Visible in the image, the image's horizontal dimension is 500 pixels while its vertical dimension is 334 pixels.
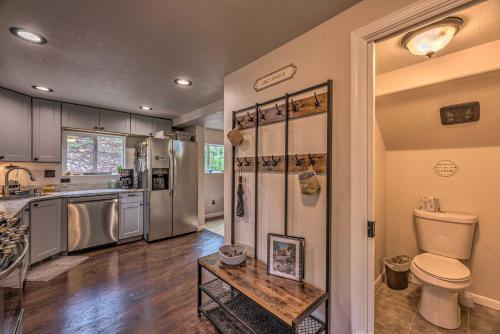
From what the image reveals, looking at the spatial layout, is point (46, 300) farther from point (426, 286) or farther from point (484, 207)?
point (484, 207)

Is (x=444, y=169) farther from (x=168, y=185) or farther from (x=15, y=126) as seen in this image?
(x=15, y=126)

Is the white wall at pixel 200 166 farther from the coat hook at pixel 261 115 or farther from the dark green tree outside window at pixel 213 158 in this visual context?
the coat hook at pixel 261 115

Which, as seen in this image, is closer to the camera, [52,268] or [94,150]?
[52,268]

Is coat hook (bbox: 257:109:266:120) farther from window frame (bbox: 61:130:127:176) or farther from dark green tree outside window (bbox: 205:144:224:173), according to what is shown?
dark green tree outside window (bbox: 205:144:224:173)

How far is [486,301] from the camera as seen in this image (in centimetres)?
191

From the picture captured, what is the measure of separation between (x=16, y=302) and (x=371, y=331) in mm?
2606

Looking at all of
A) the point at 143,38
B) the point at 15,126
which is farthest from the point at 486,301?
the point at 15,126

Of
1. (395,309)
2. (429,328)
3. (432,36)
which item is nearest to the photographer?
(432,36)

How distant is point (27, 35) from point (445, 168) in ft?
12.5

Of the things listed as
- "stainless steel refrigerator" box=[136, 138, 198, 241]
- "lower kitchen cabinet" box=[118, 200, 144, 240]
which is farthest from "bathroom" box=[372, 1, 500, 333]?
"lower kitchen cabinet" box=[118, 200, 144, 240]

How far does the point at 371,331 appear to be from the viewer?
48.3 inches

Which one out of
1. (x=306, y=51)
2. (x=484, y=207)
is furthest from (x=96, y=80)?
(x=484, y=207)

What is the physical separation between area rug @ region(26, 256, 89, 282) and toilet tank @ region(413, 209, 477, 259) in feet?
13.4

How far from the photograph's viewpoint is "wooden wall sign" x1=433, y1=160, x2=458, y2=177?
6.82 feet
